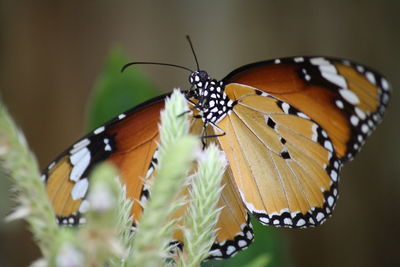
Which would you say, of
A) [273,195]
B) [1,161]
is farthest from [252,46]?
[1,161]

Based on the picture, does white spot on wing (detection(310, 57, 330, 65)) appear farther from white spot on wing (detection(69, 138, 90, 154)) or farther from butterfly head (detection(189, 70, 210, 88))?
white spot on wing (detection(69, 138, 90, 154))

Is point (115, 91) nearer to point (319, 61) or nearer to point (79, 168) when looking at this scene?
point (79, 168)

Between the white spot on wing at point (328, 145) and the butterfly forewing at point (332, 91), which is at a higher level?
the butterfly forewing at point (332, 91)

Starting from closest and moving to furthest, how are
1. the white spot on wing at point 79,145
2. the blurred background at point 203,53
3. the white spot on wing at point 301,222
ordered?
the white spot on wing at point 79,145 < the white spot on wing at point 301,222 < the blurred background at point 203,53

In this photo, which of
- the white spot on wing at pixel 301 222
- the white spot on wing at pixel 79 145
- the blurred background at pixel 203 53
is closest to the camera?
the white spot on wing at pixel 79 145

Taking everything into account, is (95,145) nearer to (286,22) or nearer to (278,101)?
(278,101)

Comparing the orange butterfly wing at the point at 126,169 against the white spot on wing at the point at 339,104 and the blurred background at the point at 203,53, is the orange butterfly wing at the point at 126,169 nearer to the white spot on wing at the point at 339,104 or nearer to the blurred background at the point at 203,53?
the white spot on wing at the point at 339,104

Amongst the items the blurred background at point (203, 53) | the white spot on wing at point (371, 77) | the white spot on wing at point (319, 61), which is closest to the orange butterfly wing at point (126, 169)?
the white spot on wing at point (319, 61)

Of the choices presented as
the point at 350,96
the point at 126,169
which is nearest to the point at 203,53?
the point at 350,96

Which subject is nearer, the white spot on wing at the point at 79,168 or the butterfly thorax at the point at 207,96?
the white spot on wing at the point at 79,168

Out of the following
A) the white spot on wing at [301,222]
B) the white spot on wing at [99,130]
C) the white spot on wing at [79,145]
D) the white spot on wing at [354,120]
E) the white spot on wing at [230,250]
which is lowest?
the white spot on wing at [301,222]
